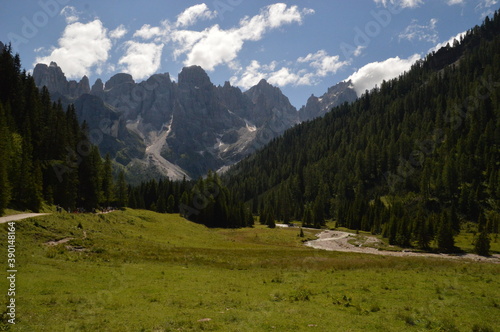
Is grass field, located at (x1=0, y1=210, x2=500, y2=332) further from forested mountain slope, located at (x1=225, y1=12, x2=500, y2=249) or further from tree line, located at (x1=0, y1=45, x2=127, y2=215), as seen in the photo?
forested mountain slope, located at (x1=225, y1=12, x2=500, y2=249)

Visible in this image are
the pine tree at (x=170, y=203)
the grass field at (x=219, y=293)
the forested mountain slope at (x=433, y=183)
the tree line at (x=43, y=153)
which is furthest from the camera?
the pine tree at (x=170, y=203)

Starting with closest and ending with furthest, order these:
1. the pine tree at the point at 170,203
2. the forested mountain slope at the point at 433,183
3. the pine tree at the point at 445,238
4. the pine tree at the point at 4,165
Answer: the pine tree at the point at 4,165 → the pine tree at the point at 445,238 → the forested mountain slope at the point at 433,183 → the pine tree at the point at 170,203

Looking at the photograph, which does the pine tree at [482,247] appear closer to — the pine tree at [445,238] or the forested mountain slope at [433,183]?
the pine tree at [445,238]

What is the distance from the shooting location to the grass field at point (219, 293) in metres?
17.2

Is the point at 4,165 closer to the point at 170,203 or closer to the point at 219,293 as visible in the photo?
the point at 219,293

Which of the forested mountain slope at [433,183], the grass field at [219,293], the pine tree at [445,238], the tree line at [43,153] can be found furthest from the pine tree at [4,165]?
the pine tree at [445,238]

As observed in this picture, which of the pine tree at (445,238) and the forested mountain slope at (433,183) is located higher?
the forested mountain slope at (433,183)

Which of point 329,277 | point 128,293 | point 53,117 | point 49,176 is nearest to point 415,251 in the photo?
point 329,277

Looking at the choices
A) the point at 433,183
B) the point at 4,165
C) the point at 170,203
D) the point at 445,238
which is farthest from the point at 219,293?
the point at 433,183

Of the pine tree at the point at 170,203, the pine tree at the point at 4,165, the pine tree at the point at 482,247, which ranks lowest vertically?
the pine tree at the point at 482,247

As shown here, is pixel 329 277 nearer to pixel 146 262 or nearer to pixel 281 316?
pixel 281 316

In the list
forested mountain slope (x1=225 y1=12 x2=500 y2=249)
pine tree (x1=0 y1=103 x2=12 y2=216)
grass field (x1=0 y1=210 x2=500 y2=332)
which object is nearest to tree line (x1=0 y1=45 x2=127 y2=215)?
pine tree (x1=0 y1=103 x2=12 y2=216)

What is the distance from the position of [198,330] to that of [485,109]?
206884 mm

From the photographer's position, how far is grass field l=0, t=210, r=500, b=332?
17.2 meters
